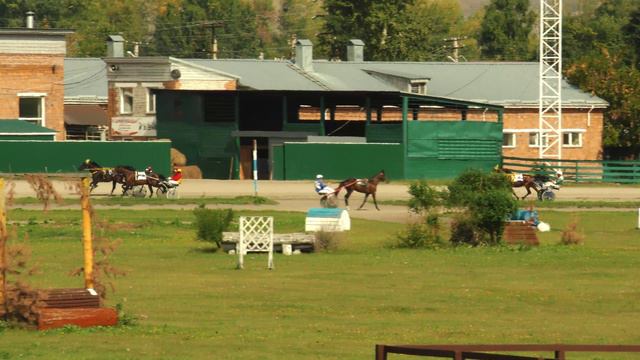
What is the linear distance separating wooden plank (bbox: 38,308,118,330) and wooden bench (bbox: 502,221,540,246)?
19030mm

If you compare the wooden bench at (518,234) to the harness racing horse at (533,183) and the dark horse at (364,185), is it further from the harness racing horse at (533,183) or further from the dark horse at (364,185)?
the harness racing horse at (533,183)

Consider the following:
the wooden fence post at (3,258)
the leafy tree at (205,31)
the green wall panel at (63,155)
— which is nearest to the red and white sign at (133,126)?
the green wall panel at (63,155)

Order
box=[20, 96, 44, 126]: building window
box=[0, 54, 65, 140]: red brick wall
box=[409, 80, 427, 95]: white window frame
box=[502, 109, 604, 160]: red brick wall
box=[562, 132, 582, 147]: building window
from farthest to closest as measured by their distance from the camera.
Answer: box=[562, 132, 582, 147]: building window, box=[502, 109, 604, 160]: red brick wall, box=[409, 80, 427, 95]: white window frame, box=[20, 96, 44, 126]: building window, box=[0, 54, 65, 140]: red brick wall

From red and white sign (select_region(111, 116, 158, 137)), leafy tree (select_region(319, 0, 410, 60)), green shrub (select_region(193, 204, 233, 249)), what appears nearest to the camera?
green shrub (select_region(193, 204, 233, 249))

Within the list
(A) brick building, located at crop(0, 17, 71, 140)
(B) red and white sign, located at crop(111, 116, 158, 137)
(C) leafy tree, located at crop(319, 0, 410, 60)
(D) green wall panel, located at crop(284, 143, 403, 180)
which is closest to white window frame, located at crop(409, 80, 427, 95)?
(D) green wall panel, located at crop(284, 143, 403, 180)

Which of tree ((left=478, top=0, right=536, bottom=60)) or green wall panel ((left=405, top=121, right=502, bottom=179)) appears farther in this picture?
tree ((left=478, top=0, right=536, bottom=60))

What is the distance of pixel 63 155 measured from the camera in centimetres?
7456

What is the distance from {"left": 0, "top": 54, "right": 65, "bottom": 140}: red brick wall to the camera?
8431cm

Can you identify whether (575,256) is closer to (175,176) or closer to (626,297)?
(626,297)

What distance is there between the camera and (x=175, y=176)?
64312mm

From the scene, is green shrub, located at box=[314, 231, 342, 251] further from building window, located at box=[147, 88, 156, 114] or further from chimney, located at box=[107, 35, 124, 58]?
chimney, located at box=[107, 35, 124, 58]

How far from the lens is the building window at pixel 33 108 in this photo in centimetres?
8538

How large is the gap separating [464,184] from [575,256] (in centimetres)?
427

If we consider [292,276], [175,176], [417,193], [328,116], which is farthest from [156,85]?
[292,276]
